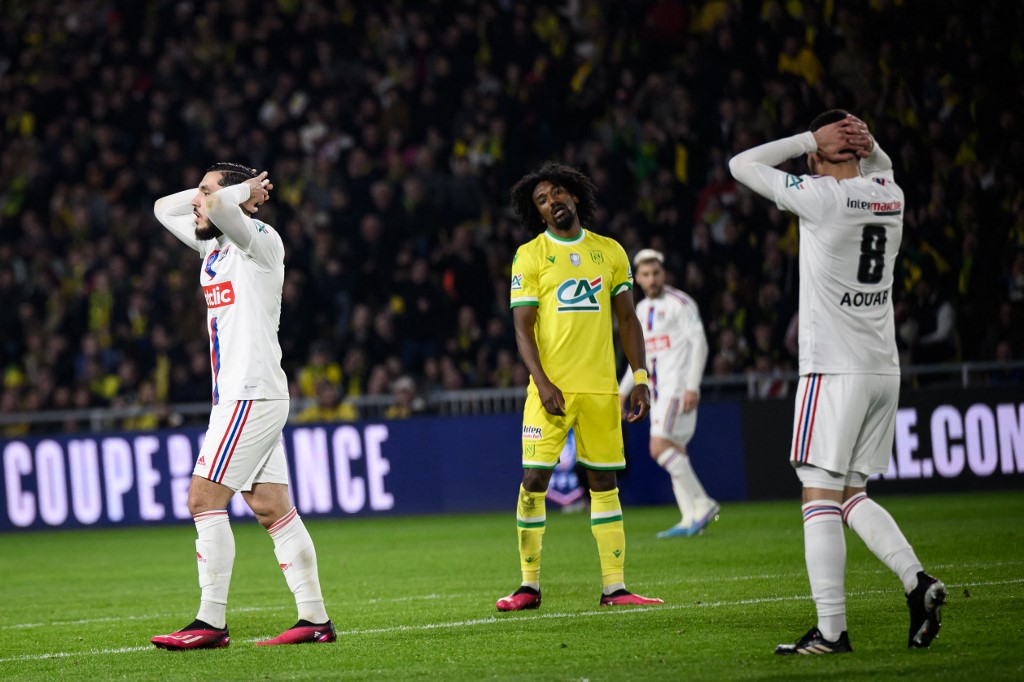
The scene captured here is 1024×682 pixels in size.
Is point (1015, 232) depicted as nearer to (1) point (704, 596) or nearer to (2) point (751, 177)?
(1) point (704, 596)

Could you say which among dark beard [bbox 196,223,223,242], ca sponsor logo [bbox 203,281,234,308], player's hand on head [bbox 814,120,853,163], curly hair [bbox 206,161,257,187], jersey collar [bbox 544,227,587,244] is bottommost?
ca sponsor logo [bbox 203,281,234,308]

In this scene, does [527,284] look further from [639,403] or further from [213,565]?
[213,565]

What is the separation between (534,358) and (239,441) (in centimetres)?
188

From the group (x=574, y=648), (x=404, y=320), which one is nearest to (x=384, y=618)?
(x=574, y=648)

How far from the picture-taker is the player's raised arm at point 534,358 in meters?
8.09

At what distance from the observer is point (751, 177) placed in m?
6.21

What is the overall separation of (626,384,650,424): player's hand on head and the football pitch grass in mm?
1063

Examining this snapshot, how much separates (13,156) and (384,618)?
1793 cm

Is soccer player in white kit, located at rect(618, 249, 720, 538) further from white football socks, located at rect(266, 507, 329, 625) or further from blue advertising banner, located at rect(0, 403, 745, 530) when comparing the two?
white football socks, located at rect(266, 507, 329, 625)

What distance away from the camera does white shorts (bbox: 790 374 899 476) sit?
607 cm

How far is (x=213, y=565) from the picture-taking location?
23.2ft

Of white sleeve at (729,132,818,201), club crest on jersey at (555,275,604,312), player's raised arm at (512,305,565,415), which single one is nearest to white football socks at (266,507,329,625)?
player's raised arm at (512,305,565,415)

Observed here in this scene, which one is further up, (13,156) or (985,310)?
(13,156)

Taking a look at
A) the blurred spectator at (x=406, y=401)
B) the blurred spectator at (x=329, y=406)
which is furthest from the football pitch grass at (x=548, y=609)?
the blurred spectator at (x=329, y=406)
